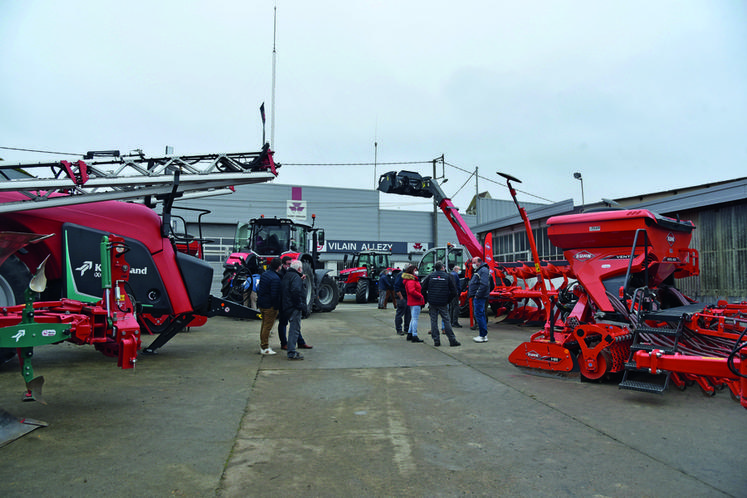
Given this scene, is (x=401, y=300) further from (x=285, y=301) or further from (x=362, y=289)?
(x=362, y=289)

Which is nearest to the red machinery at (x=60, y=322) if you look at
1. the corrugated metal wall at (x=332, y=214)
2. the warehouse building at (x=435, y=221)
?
the warehouse building at (x=435, y=221)

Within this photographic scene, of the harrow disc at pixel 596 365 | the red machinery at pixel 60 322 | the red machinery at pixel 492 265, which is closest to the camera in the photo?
the red machinery at pixel 60 322

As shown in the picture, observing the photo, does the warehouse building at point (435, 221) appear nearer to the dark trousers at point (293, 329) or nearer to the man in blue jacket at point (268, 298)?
the man in blue jacket at point (268, 298)

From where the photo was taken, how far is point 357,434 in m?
4.42

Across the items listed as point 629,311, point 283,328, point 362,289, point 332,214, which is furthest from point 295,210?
point 629,311

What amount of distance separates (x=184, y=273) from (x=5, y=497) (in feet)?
15.7

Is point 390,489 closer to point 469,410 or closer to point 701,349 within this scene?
point 469,410

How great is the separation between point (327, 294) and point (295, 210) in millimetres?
17810

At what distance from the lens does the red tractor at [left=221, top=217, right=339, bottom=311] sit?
1325 centimetres

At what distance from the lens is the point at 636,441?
168 inches

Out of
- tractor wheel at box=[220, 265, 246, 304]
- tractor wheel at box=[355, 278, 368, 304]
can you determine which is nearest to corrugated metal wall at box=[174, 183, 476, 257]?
tractor wheel at box=[355, 278, 368, 304]

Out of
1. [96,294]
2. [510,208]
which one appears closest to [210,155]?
[96,294]

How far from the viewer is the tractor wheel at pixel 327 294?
53.9 feet

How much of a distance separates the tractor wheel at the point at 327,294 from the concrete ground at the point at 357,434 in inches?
350
